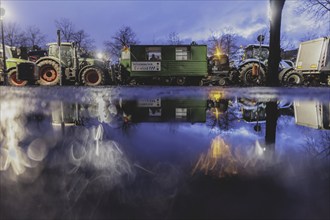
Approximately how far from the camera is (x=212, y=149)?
2617 mm

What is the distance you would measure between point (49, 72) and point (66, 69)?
37.7 inches

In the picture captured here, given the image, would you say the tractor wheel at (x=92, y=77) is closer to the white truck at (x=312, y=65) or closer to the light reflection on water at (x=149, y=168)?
the white truck at (x=312, y=65)

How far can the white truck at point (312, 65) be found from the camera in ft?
55.9

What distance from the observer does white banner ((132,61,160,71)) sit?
1905 cm

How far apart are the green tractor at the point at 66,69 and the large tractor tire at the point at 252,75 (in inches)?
309

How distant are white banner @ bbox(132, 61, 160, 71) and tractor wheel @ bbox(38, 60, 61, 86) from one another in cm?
464

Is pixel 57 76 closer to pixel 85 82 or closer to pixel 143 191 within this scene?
pixel 85 82

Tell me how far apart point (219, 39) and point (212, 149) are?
65.2 m

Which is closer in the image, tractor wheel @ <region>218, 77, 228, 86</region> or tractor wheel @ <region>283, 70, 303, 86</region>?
tractor wheel @ <region>283, 70, 303, 86</region>

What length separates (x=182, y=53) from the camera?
19.4 metres

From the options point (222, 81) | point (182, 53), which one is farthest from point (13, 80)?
point (222, 81)

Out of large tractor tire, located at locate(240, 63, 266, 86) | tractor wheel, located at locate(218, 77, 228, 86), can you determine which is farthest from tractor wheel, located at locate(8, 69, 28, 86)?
large tractor tire, located at locate(240, 63, 266, 86)

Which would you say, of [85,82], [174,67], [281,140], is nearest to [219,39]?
[174,67]

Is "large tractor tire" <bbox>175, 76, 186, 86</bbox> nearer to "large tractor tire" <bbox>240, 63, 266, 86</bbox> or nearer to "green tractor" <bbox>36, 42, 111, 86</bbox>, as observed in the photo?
"large tractor tire" <bbox>240, 63, 266, 86</bbox>
